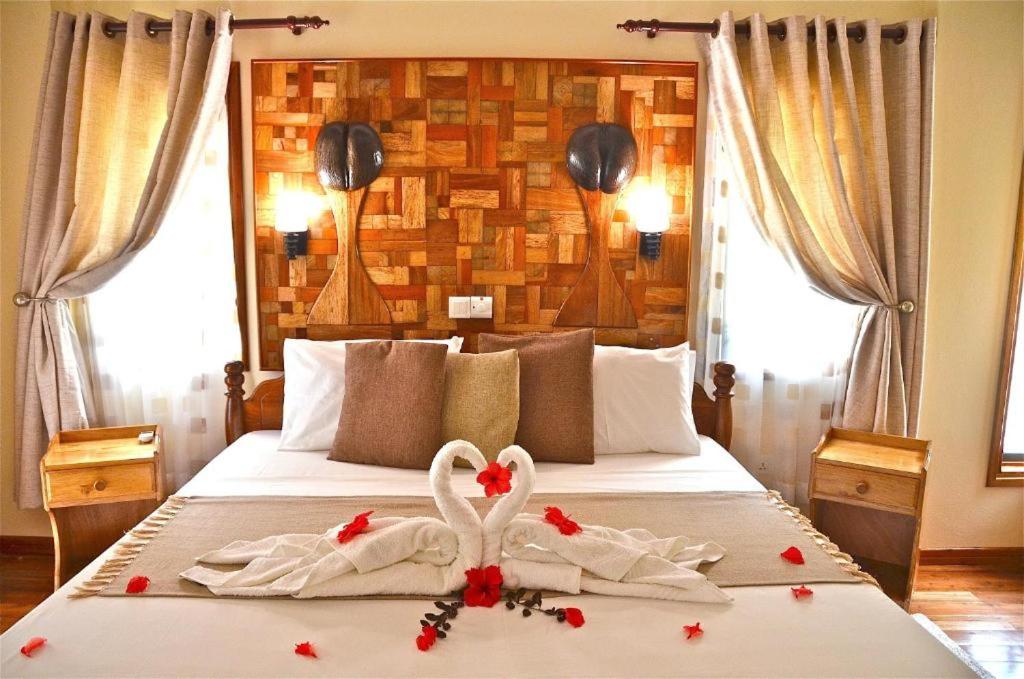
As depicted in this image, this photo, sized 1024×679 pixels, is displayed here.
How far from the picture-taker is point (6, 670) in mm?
1373

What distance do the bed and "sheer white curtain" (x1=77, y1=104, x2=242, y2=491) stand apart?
131 centimetres

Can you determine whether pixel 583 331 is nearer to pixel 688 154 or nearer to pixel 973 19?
pixel 688 154

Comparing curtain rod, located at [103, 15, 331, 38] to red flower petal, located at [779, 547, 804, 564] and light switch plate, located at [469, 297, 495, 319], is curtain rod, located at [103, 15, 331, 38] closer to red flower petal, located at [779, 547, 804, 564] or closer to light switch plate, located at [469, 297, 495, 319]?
light switch plate, located at [469, 297, 495, 319]

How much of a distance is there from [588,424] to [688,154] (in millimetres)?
1191

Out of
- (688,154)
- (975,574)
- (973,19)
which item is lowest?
(975,574)

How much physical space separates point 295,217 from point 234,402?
77cm

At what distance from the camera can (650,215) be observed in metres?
2.93

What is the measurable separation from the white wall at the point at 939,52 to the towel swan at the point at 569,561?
178 cm

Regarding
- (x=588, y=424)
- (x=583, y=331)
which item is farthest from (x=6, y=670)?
(x=583, y=331)

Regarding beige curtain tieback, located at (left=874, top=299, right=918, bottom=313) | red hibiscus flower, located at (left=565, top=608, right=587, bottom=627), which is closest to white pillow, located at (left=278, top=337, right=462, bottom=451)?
red hibiscus flower, located at (left=565, top=608, right=587, bottom=627)

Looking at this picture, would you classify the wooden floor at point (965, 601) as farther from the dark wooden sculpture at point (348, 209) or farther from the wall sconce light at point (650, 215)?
the wall sconce light at point (650, 215)

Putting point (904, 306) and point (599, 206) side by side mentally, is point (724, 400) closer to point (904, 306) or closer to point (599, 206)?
point (904, 306)

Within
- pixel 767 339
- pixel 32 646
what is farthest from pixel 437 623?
pixel 767 339

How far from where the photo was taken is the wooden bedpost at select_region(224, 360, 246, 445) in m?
2.90
